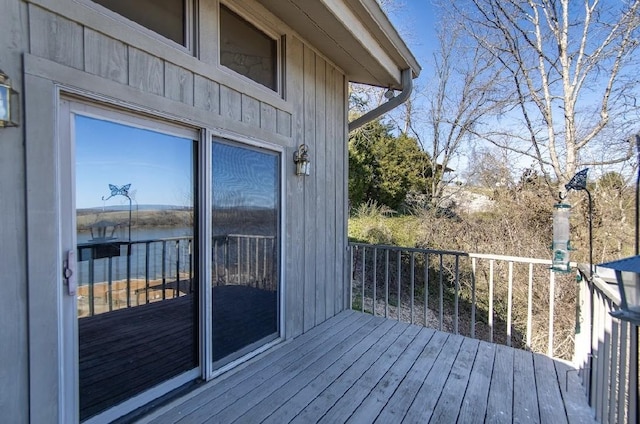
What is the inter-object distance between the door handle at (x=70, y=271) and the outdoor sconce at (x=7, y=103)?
579 millimetres

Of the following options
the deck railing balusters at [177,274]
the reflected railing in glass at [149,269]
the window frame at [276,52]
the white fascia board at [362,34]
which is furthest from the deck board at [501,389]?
the white fascia board at [362,34]

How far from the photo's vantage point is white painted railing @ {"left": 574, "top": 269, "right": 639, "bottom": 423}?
144cm

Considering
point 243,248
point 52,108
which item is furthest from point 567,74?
point 52,108

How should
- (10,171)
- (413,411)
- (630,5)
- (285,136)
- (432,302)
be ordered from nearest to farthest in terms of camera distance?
(10,171)
(413,411)
(285,136)
(630,5)
(432,302)

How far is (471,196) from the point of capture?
25.2 feet

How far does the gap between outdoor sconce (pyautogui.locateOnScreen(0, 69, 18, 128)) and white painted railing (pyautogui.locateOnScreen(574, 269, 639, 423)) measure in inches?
104

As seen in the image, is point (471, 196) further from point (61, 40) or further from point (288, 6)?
point (61, 40)

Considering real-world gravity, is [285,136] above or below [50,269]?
above

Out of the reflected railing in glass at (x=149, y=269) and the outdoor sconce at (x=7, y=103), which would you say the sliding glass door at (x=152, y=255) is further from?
the outdoor sconce at (x=7, y=103)

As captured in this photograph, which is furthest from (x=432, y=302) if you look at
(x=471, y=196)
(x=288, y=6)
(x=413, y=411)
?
(x=288, y=6)

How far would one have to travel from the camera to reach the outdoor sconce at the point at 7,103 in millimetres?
1243

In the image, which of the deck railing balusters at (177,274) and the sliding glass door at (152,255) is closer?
the sliding glass door at (152,255)

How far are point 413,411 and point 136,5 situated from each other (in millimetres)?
2742

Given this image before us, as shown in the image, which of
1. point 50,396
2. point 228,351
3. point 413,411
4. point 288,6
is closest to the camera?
point 50,396
